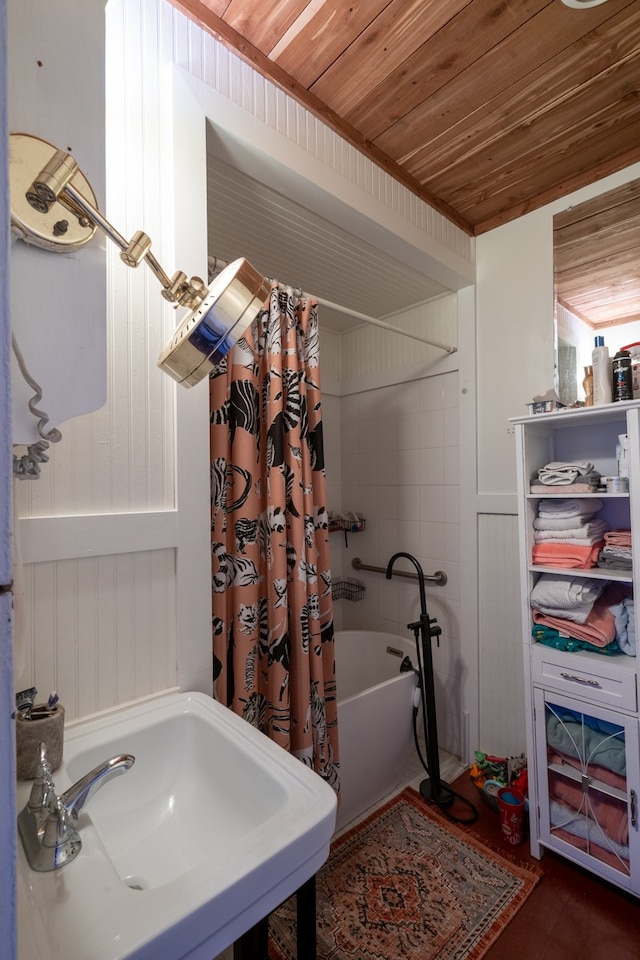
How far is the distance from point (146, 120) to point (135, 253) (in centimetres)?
70

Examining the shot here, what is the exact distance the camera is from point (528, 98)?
1.40 m

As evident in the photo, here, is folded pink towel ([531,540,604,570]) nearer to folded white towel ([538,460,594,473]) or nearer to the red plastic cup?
folded white towel ([538,460,594,473])

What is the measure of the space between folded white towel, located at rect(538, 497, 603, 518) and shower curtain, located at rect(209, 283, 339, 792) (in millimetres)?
852

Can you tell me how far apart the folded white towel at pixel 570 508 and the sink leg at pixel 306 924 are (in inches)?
52.8

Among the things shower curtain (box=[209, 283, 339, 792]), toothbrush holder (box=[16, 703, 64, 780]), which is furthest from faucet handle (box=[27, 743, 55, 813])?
shower curtain (box=[209, 283, 339, 792])

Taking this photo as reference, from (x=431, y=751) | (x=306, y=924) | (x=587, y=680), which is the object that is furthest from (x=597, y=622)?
(x=306, y=924)

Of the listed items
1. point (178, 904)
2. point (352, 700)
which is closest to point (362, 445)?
point (352, 700)

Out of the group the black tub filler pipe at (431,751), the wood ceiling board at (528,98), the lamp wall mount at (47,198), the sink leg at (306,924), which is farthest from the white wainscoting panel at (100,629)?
the wood ceiling board at (528,98)

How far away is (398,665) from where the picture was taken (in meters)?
2.31

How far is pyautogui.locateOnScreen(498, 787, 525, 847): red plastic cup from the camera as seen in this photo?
1.57 meters

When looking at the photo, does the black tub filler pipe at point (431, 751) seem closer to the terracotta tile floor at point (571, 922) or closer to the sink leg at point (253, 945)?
the terracotta tile floor at point (571, 922)

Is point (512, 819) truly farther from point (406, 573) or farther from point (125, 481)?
point (125, 481)

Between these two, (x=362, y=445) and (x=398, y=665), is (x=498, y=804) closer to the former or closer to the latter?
(x=398, y=665)

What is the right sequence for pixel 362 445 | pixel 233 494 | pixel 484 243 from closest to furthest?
pixel 233 494 → pixel 484 243 → pixel 362 445
